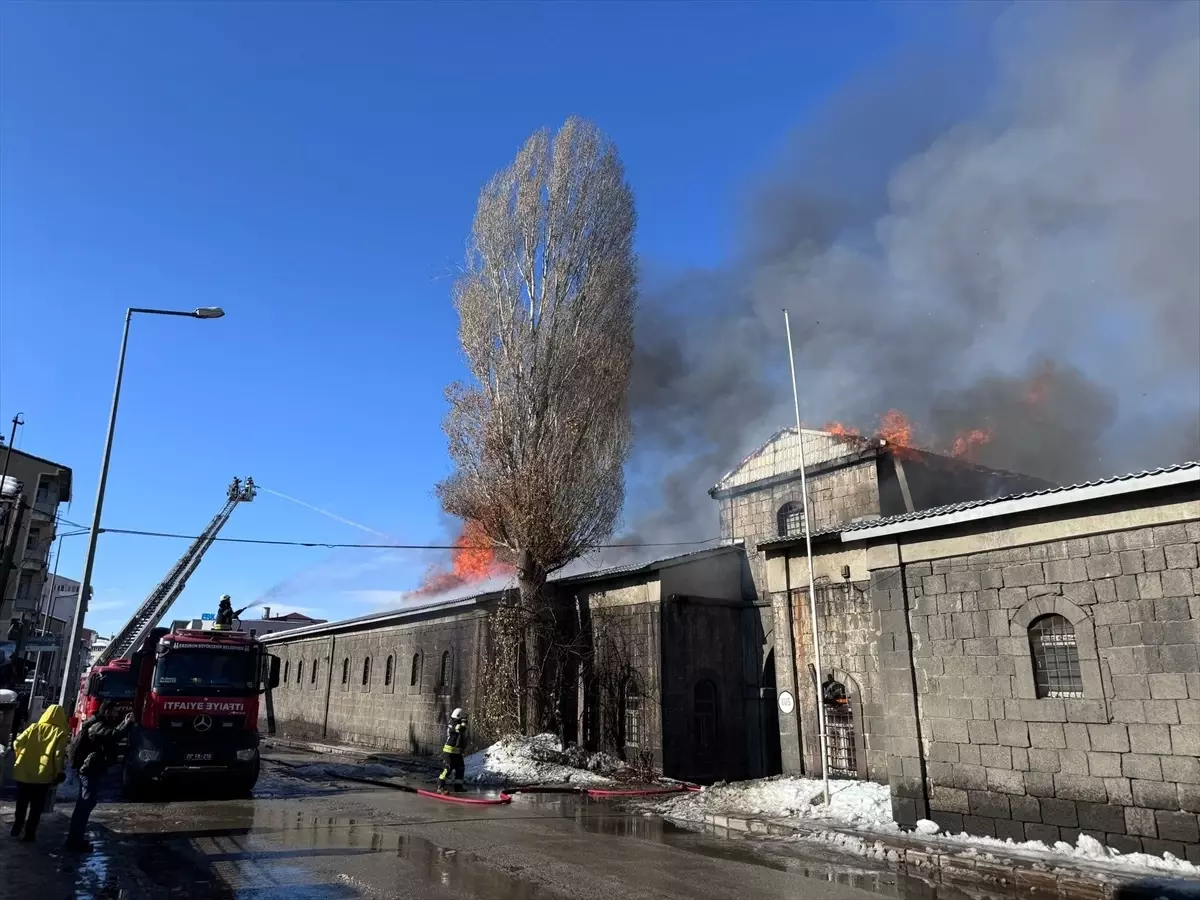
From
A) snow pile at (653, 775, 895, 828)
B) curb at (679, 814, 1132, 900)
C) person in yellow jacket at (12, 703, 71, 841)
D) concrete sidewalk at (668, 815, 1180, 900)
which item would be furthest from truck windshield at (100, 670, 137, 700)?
curb at (679, 814, 1132, 900)

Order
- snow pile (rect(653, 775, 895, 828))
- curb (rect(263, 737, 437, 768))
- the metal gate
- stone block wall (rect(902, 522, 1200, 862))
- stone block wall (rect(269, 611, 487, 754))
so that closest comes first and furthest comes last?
stone block wall (rect(902, 522, 1200, 862)) → snow pile (rect(653, 775, 895, 828)) → the metal gate → curb (rect(263, 737, 437, 768)) → stone block wall (rect(269, 611, 487, 754))

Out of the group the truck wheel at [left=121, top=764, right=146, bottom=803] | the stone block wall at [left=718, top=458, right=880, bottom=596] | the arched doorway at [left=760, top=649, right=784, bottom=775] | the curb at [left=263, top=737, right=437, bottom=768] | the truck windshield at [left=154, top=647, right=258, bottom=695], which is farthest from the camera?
the stone block wall at [left=718, top=458, right=880, bottom=596]

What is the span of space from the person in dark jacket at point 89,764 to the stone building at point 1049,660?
1081 centimetres

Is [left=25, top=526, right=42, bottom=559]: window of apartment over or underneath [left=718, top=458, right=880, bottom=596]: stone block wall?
over

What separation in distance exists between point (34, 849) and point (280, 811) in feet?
13.5

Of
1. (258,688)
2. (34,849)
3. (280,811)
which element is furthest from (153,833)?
(258,688)

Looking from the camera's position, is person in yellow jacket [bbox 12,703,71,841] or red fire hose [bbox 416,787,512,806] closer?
person in yellow jacket [bbox 12,703,71,841]

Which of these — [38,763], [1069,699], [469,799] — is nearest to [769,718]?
[469,799]

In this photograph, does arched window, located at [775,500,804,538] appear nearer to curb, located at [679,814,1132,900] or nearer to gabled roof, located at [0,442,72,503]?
curb, located at [679,814,1132,900]

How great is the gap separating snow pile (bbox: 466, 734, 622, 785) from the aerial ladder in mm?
18970

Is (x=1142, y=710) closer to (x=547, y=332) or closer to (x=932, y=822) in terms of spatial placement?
(x=932, y=822)

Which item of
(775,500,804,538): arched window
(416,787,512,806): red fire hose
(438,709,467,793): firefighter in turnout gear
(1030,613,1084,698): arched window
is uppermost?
(775,500,804,538): arched window

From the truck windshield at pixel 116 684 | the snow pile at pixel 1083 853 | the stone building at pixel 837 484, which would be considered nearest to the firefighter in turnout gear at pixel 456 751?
the snow pile at pixel 1083 853

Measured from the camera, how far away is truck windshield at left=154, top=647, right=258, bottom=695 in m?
14.0
